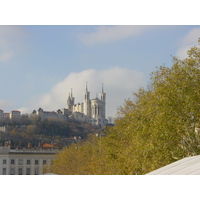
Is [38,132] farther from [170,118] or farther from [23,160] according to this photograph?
[170,118]

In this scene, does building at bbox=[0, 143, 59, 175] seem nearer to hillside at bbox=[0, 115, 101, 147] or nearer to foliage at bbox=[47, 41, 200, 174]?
hillside at bbox=[0, 115, 101, 147]

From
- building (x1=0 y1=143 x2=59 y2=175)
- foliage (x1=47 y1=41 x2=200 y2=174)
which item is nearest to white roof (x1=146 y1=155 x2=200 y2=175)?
foliage (x1=47 y1=41 x2=200 y2=174)

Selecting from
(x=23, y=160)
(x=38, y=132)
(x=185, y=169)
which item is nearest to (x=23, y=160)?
(x=23, y=160)

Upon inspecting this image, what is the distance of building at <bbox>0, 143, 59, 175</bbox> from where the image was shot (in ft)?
405

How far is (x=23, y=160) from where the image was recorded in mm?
125875

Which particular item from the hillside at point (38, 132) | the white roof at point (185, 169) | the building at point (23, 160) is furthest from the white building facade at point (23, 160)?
the white roof at point (185, 169)

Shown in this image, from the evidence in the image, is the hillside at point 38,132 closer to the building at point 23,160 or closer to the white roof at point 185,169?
the building at point 23,160

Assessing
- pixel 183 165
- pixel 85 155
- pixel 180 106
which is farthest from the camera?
pixel 85 155

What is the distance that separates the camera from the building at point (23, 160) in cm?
12356
